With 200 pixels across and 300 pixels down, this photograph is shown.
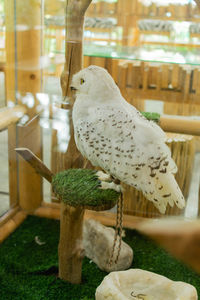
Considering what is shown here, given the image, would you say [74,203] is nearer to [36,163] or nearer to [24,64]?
[36,163]

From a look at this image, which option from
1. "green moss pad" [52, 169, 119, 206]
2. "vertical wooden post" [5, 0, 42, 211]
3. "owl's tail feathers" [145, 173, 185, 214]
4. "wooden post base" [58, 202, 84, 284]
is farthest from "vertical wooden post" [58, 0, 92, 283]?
"owl's tail feathers" [145, 173, 185, 214]

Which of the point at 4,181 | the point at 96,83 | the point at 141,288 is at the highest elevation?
the point at 96,83

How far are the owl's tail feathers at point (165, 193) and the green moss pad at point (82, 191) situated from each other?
0.13 meters

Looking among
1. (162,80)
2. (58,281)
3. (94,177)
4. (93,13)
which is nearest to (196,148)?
(162,80)

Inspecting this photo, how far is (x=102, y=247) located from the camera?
1.32 m

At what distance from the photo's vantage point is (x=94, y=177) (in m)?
0.99

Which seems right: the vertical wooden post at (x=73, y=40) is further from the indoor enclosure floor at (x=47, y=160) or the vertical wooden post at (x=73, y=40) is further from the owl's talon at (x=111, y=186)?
the owl's talon at (x=111, y=186)

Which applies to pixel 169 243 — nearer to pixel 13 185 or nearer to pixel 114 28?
pixel 114 28

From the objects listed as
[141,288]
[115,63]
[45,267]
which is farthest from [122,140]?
[45,267]

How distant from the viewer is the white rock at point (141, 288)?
37.9 inches

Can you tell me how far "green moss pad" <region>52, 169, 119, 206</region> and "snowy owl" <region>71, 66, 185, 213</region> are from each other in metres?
0.09

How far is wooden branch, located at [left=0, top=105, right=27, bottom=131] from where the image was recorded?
1.23 metres

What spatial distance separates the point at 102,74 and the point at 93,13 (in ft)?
0.90

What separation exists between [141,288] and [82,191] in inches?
12.9
